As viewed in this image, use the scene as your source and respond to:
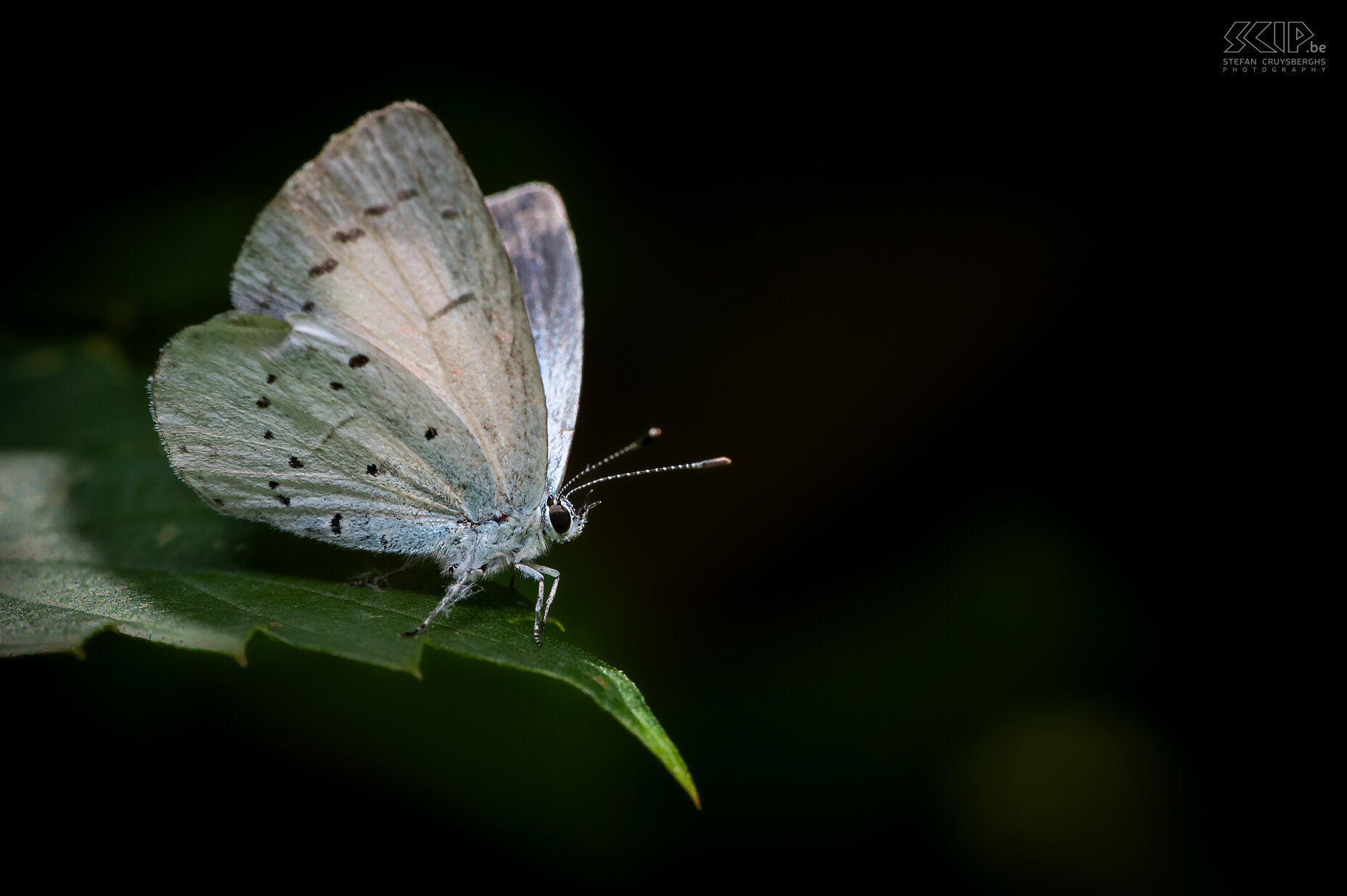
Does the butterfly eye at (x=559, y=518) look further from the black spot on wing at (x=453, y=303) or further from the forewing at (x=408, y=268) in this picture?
the black spot on wing at (x=453, y=303)

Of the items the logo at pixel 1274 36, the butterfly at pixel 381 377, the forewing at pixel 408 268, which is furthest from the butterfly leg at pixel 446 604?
the logo at pixel 1274 36

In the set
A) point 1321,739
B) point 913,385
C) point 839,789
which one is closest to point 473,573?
point 839,789

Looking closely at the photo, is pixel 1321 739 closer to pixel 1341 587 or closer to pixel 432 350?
pixel 1341 587

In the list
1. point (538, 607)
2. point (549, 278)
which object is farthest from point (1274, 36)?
point (538, 607)

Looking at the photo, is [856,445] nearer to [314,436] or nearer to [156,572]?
[314,436]

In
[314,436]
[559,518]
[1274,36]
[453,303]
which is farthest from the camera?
[1274,36]

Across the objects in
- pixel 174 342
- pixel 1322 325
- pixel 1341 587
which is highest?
pixel 1322 325

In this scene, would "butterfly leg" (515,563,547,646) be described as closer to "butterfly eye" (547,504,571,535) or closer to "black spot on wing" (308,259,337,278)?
"butterfly eye" (547,504,571,535)
